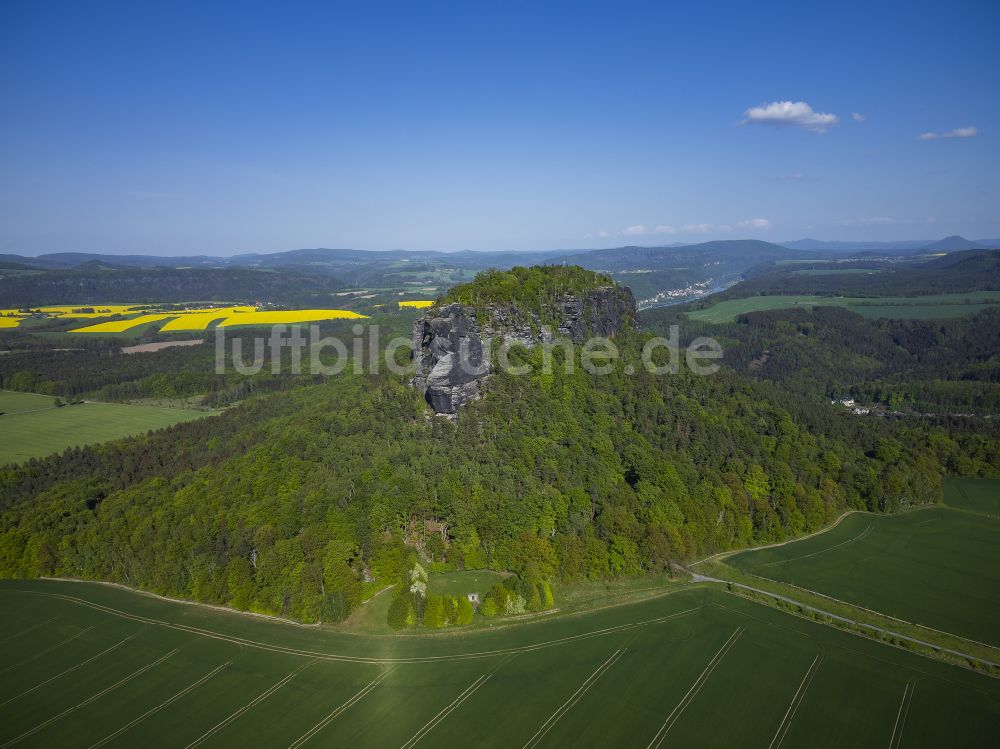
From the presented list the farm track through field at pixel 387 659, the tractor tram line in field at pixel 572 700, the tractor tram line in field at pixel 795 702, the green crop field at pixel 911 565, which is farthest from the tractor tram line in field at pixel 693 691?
the green crop field at pixel 911 565

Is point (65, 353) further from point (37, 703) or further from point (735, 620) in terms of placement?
point (735, 620)

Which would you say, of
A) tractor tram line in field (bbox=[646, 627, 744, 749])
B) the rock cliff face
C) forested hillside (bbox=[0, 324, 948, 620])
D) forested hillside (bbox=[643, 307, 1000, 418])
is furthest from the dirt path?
forested hillside (bbox=[643, 307, 1000, 418])

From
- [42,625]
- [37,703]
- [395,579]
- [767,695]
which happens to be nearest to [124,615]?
[42,625]

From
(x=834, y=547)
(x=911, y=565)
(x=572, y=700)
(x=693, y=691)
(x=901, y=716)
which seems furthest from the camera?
(x=834, y=547)

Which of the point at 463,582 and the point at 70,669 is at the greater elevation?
the point at 463,582

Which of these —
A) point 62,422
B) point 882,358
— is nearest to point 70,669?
point 62,422

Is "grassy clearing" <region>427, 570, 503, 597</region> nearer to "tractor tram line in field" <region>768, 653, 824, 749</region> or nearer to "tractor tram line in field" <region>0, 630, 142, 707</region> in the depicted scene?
"tractor tram line in field" <region>0, 630, 142, 707</region>

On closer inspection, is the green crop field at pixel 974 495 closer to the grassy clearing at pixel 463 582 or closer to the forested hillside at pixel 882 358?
the forested hillside at pixel 882 358

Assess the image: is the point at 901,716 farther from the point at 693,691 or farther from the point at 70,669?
the point at 70,669
